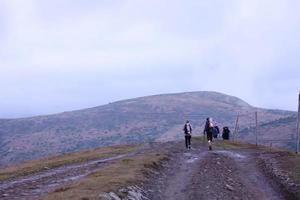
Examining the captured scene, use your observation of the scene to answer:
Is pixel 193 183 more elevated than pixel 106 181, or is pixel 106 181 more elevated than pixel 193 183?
pixel 106 181

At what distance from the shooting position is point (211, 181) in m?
24.2

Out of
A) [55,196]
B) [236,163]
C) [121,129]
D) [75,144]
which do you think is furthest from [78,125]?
[55,196]

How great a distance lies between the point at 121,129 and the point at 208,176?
158m

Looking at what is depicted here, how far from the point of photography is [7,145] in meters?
171

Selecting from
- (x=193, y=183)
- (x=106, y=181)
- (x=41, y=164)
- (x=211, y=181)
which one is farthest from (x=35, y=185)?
(x=41, y=164)

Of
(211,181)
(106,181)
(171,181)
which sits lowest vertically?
(171,181)

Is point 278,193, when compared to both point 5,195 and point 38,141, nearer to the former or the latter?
point 5,195

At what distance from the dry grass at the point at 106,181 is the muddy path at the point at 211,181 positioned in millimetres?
862

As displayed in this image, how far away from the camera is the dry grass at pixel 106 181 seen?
17581mm

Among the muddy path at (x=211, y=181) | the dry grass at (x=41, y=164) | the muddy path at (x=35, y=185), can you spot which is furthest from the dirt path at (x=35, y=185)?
the muddy path at (x=211, y=181)

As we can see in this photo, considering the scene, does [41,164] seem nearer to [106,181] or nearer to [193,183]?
[193,183]

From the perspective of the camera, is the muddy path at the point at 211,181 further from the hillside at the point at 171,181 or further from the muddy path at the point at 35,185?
the muddy path at the point at 35,185

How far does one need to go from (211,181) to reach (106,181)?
537 centimetres

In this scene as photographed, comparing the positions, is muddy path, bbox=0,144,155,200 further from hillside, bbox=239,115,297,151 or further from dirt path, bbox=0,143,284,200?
hillside, bbox=239,115,297,151
